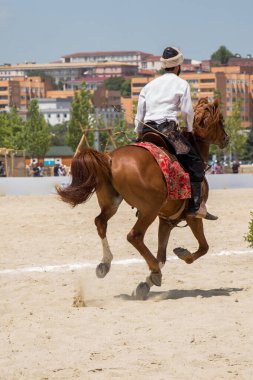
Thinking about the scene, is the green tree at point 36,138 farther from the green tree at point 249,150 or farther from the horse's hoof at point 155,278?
the horse's hoof at point 155,278

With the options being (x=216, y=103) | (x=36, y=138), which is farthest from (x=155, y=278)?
(x=36, y=138)

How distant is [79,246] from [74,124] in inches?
3451

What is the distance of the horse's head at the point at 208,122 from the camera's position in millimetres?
11430

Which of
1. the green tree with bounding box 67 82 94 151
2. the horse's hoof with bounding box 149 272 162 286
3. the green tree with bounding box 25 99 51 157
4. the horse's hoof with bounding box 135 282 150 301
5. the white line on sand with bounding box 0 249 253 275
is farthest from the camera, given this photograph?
the green tree with bounding box 25 99 51 157

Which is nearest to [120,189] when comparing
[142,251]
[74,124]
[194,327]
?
[142,251]

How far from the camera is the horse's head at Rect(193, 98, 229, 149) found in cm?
1143

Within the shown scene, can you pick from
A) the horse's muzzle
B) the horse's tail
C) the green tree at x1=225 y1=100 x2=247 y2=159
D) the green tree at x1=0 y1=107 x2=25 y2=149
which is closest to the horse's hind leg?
the horse's tail

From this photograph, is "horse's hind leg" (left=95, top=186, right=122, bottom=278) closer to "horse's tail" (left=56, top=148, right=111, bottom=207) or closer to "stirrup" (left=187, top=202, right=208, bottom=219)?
"horse's tail" (left=56, top=148, right=111, bottom=207)

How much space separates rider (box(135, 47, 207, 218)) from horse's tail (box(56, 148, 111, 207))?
69cm

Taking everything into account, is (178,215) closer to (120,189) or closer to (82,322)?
(120,189)

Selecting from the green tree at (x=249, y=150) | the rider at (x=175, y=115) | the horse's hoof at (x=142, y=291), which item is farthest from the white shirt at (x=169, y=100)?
the green tree at (x=249, y=150)

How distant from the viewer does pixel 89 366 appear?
7441 millimetres

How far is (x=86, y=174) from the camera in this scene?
421 inches

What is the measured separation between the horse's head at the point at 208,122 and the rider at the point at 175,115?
30 cm
